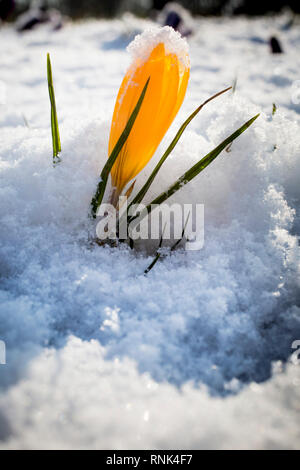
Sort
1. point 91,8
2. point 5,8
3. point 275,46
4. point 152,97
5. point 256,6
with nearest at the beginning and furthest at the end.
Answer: point 152,97 → point 275,46 → point 5,8 → point 91,8 → point 256,6

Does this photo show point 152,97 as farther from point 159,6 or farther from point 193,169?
point 159,6

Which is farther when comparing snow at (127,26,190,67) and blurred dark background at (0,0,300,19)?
blurred dark background at (0,0,300,19)

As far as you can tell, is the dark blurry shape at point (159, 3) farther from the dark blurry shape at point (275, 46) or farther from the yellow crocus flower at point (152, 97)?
the yellow crocus flower at point (152, 97)

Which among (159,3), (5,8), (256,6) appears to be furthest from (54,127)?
(256,6)

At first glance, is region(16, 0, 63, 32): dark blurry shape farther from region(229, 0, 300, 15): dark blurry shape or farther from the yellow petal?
region(229, 0, 300, 15): dark blurry shape

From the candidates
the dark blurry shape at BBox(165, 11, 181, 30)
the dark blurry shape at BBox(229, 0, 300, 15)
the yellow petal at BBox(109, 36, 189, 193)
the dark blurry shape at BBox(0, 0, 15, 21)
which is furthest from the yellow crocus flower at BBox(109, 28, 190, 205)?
the dark blurry shape at BBox(229, 0, 300, 15)

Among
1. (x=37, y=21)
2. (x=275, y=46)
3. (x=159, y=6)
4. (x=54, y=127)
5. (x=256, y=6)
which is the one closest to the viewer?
(x=54, y=127)
